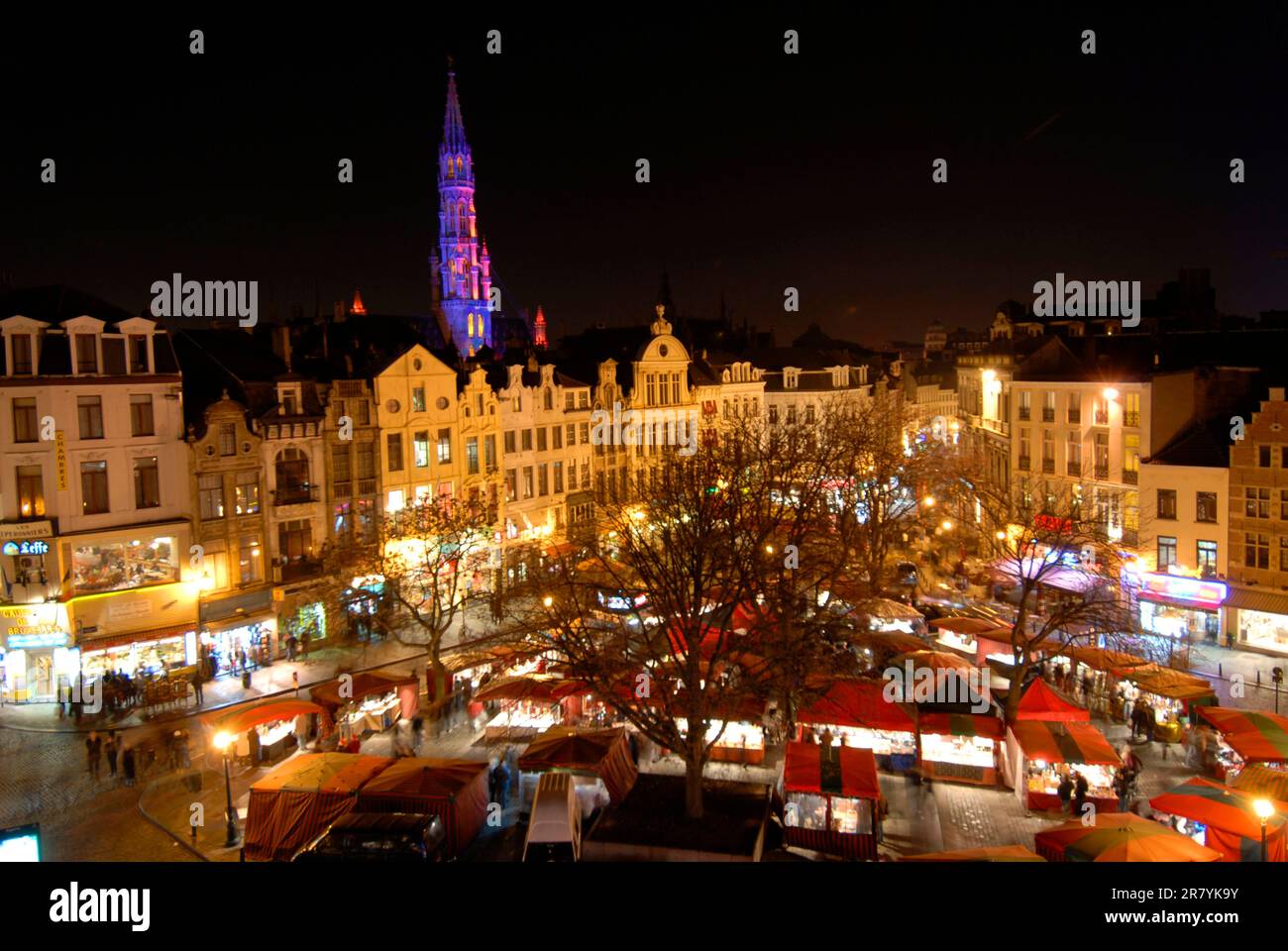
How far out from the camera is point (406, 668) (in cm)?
3131

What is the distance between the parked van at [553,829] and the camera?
1683cm

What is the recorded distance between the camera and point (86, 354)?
29859mm

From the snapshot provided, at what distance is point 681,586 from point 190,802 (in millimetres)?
11846

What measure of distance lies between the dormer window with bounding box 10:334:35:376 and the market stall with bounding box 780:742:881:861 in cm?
2505

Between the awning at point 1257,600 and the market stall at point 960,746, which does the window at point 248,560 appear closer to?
the market stall at point 960,746

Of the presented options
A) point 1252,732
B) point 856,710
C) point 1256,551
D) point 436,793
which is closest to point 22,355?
point 436,793

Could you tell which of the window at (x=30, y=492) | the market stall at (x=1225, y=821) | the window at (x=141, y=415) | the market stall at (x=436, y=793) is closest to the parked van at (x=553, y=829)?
the market stall at (x=436, y=793)

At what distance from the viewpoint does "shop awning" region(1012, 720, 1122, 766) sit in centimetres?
1969

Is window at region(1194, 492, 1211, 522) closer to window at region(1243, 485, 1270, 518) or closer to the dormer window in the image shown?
window at region(1243, 485, 1270, 518)

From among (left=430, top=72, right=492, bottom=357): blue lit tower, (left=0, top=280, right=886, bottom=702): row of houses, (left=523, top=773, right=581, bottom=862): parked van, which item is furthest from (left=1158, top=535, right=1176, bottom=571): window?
(left=430, top=72, right=492, bottom=357): blue lit tower

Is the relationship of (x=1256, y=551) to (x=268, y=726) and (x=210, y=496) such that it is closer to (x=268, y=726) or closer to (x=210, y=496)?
(x=268, y=726)
